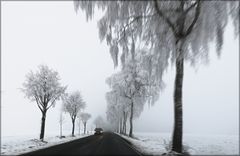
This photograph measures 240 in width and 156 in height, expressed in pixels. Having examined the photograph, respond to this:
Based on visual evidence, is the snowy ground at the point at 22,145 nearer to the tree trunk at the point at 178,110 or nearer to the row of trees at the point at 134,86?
the tree trunk at the point at 178,110

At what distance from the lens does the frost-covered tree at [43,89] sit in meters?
26.4

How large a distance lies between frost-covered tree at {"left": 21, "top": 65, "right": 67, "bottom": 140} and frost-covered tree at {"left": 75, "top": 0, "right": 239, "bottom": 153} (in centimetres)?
1727

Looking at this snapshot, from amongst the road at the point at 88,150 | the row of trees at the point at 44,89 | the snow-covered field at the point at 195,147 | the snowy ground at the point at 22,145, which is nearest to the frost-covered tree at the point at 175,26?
the snow-covered field at the point at 195,147

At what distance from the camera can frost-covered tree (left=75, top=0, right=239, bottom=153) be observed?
32.1 feet

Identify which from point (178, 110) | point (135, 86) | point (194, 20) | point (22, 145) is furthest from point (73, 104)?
point (194, 20)

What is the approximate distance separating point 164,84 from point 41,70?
17502 mm

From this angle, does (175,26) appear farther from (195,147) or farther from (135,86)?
(135,86)

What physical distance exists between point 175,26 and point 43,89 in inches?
808

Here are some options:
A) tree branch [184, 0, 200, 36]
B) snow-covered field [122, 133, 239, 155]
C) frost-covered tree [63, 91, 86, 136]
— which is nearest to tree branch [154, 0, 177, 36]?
tree branch [184, 0, 200, 36]

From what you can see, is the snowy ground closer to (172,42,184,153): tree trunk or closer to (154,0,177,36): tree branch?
(172,42,184,153): tree trunk

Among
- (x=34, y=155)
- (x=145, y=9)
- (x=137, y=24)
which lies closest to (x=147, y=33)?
(x=137, y=24)

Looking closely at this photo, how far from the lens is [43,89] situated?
88.0 feet

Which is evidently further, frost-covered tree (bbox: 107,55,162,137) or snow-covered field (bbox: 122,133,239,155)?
frost-covered tree (bbox: 107,55,162,137)

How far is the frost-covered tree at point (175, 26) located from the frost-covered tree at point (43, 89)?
17.3 meters
